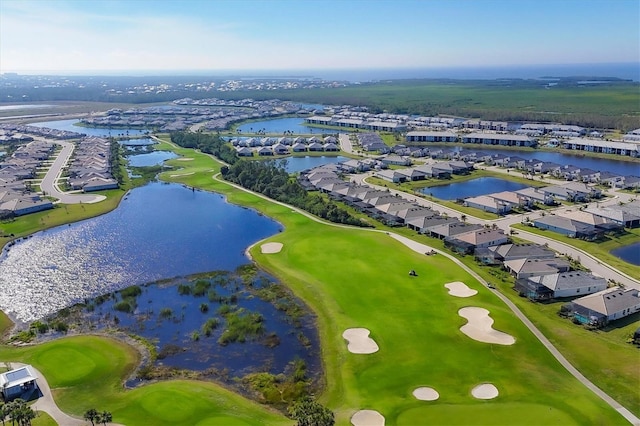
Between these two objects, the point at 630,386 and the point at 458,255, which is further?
the point at 458,255

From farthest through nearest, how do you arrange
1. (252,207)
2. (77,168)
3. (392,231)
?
(77,168)
(252,207)
(392,231)

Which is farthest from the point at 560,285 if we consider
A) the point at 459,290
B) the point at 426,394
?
the point at 426,394

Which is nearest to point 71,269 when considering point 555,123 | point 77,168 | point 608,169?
point 77,168

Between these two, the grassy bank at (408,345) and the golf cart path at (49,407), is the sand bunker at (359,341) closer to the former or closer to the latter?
the grassy bank at (408,345)

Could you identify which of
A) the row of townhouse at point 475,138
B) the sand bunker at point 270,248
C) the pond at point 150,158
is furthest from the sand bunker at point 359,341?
the row of townhouse at point 475,138

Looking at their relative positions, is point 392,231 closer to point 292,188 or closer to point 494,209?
point 494,209

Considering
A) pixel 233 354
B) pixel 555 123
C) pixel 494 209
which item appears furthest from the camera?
pixel 555 123

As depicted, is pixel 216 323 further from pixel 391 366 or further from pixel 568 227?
pixel 568 227
